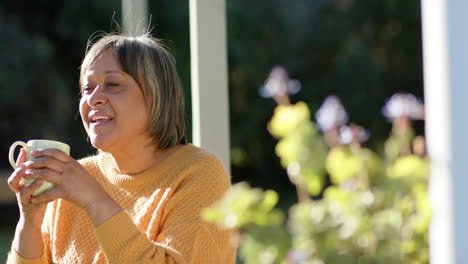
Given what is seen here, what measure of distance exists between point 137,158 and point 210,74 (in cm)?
47

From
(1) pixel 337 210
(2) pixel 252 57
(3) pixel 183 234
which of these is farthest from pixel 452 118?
(2) pixel 252 57

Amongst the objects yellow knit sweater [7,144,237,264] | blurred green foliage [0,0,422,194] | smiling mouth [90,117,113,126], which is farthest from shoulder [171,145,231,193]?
blurred green foliage [0,0,422,194]

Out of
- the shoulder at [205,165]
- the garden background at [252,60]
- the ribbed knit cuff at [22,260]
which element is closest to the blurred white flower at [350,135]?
the shoulder at [205,165]

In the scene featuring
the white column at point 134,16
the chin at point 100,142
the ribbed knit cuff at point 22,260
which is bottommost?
the ribbed knit cuff at point 22,260

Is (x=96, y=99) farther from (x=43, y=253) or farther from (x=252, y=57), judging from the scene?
(x=252, y=57)

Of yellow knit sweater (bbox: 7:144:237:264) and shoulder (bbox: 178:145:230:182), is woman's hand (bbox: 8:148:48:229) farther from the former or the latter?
shoulder (bbox: 178:145:230:182)

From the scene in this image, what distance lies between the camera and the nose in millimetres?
2090

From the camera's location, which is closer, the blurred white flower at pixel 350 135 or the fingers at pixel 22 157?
the blurred white flower at pixel 350 135

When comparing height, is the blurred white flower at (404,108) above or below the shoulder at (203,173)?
above

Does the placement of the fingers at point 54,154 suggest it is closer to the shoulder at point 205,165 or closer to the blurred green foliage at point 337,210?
the shoulder at point 205,165

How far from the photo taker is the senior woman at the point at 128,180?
6.23ft

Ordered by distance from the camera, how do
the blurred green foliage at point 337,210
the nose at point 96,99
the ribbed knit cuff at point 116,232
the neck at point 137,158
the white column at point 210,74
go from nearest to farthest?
the blurred green foliage at point 337,210, the ribbed knit cuff at point 116,232, the nose at point 96,99, the neck at point 137,158, the white column at point 210,74

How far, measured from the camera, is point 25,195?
1972 mm

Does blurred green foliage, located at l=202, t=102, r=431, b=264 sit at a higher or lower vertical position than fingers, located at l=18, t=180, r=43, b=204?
higher
